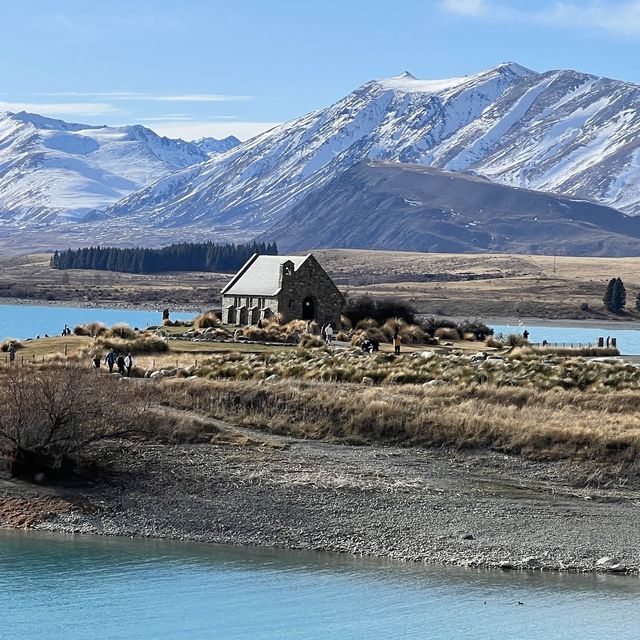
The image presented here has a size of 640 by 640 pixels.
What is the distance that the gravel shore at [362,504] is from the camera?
90.0 feet

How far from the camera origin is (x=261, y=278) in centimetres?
7938

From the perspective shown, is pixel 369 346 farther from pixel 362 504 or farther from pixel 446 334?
pixel 362 504

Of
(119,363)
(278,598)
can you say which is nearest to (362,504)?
(278,598)

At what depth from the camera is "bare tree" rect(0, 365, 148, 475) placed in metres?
31.9

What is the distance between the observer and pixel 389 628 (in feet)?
78.1

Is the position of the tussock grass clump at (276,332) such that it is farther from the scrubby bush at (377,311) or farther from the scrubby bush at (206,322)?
the scrubby bush at (377,311)

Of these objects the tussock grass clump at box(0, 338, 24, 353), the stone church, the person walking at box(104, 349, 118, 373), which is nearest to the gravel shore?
the person walking at box(104, 349, 118, 373)

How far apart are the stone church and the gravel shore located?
133ft

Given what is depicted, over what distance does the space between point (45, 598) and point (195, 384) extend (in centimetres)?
1703

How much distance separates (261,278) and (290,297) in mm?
4055

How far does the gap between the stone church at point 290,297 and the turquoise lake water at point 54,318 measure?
42.4ft

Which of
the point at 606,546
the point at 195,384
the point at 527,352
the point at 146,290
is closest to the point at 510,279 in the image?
the point at 146,290

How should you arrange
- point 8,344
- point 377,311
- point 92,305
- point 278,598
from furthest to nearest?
1. point 92,305
2. point 377,311
3. point 8,344
4. point 278,598

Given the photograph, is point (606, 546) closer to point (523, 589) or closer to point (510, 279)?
point (523, 589)
